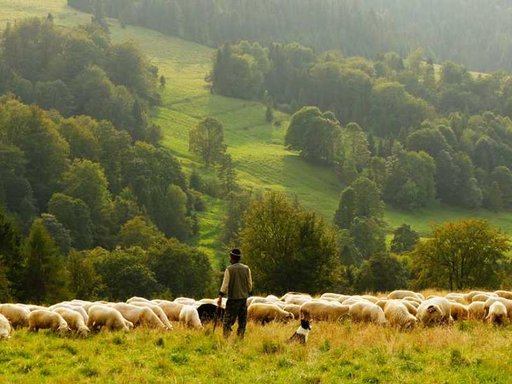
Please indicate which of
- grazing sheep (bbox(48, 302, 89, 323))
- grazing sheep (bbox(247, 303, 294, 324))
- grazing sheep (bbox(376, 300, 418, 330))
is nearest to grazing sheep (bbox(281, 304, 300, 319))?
grazing sheep (bbox(247, 303, 294, 324))

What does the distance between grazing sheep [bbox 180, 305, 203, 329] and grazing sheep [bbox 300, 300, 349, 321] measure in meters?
3.77

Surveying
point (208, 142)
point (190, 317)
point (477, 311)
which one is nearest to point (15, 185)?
point (208, 142)

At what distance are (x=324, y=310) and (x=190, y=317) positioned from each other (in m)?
4.92

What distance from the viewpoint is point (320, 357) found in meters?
17.8

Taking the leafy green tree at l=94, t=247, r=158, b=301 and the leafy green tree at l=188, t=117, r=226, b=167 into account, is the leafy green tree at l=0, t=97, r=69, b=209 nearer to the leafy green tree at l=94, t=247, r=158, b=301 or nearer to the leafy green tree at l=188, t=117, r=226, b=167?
the leafy green tree at l=188, t=117, r=226, b=167

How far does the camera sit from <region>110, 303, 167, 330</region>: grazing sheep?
923 inches

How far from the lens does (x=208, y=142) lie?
159m

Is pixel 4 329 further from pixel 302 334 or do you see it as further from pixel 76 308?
pixel 302 334

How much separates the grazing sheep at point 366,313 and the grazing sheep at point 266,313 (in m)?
2.43

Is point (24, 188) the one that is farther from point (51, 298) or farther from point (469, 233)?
point (469, 233)

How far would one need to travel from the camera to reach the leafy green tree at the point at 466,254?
69438 millimetres

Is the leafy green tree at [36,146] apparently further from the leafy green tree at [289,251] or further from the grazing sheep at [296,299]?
the grazing sheep at [296,299]

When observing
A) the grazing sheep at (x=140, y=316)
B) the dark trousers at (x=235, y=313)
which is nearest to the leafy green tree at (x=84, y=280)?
the grazing sheep at (x=140, y=316)

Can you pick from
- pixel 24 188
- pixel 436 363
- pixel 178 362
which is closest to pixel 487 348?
pixel 436 363
